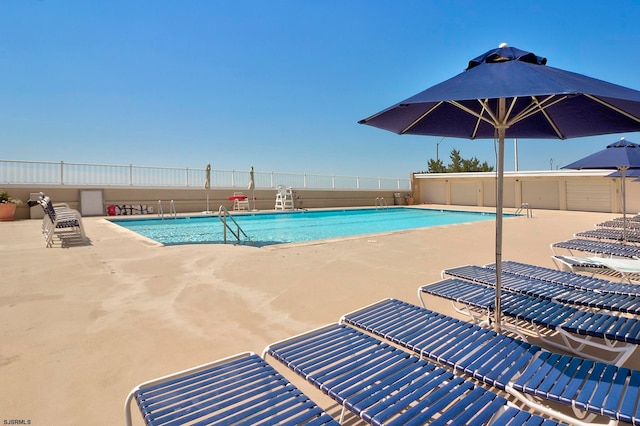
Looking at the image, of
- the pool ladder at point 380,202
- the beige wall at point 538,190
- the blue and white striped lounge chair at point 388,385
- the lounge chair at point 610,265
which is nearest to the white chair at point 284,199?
the pool ladder at point 380,202

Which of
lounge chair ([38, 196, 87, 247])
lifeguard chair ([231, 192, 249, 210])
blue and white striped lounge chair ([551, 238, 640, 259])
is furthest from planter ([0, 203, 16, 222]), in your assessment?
blue and white striped lounge chair ([551, 238, 640, 259])

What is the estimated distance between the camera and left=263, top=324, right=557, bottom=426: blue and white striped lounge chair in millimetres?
1329

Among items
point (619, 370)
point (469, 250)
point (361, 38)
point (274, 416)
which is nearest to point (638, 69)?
point (361, 38)

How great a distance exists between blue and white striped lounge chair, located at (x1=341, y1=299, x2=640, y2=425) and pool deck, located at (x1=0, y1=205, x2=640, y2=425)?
76 centimetres

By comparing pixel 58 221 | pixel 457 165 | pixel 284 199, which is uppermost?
pixel 457 165

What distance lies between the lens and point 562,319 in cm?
229

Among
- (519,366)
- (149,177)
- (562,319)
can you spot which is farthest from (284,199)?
(519,366)

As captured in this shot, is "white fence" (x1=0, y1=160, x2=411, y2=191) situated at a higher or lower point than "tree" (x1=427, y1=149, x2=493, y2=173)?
lower

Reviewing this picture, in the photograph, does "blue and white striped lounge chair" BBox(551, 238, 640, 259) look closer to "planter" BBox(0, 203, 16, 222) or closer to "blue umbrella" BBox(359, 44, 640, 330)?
"blue umbrella" BBox(359, 44, 640, 330)

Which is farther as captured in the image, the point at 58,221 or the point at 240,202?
the point at 240,202

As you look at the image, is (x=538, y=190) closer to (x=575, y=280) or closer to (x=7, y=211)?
(x=575, y=280)

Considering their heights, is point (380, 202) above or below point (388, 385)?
above

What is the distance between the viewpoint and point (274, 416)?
1.33 m

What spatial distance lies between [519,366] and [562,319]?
87 centimetres
